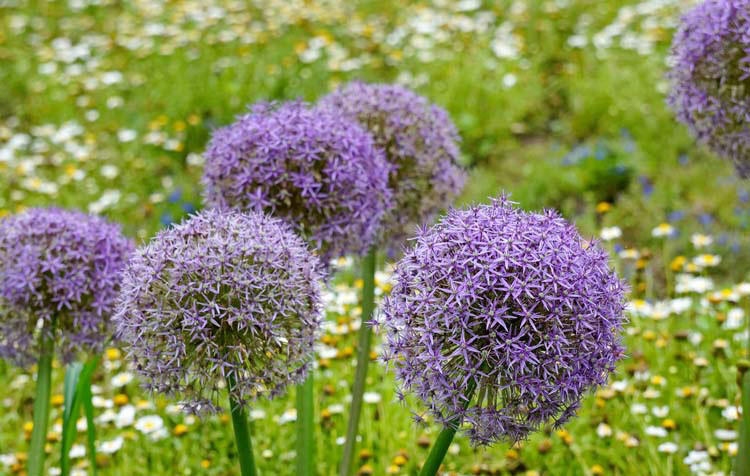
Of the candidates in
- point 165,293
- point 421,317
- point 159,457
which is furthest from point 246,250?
point 159,457

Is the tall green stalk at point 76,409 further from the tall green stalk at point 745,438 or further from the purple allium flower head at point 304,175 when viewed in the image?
the tall green stalk at point 745,438

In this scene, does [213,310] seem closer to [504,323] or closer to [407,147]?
[504,323]

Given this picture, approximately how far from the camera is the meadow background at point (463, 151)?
3779 mm

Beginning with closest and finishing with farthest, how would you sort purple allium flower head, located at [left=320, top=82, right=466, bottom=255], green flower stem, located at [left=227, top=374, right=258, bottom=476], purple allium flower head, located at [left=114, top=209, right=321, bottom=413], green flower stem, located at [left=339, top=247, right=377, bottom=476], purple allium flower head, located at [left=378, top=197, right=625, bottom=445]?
purple allium flower head, located at [left=378, top=197, right=625, bottom=445] < purple allium flower head, located at [left=114, top=209, right=321, bottom=413] < green flower stem, located at [left=227, top=374, right=258, bottom=476] < green flower stem, located at [left=339, top=247, right=377, bottom=476] < purple allium flower head, located at [left=320, top=82, right=466, bottom=255]

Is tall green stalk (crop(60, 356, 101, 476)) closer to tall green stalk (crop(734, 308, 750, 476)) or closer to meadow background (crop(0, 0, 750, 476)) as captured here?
meadow background (crop(0, 0, 750, 476))

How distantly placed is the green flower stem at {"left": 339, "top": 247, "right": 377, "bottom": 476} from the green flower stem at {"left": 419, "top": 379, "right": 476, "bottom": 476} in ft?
2.61

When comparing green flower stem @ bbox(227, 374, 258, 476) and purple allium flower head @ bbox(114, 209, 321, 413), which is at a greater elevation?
purple allium flower head @ bbox(114, 209, 321, 413)

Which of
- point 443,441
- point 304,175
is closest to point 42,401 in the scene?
point 304,175

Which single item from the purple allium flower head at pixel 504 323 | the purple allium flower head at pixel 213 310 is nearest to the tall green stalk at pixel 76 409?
the purple allium flower head at pixel 213 310

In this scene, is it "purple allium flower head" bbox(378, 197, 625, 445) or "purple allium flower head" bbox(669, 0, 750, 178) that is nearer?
"purple allium flower head" bbox(378, 197, 625, 445)

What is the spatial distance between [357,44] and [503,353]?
647cm

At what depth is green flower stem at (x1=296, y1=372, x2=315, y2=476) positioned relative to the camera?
2.82 m

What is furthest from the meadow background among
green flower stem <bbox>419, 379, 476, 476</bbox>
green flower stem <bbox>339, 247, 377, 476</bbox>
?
green flower stem <bbox>419, 379, 476, 476</bbox>

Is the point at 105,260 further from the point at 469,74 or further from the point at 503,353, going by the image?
the point at 469,74
